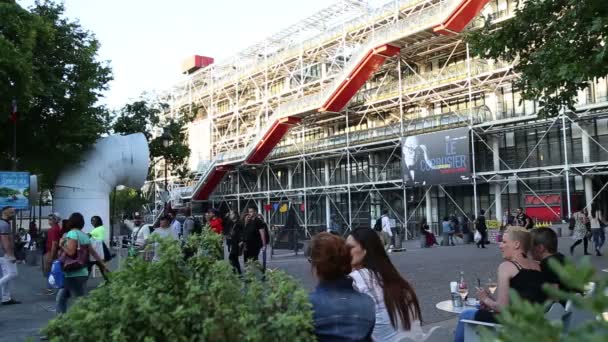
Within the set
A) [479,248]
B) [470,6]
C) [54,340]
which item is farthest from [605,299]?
[470,6]

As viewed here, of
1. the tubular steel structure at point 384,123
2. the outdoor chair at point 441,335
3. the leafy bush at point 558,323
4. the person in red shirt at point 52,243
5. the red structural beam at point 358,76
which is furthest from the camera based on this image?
the red structural beam at point 358,76

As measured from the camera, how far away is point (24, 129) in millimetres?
22094

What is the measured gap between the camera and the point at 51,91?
21797 mm

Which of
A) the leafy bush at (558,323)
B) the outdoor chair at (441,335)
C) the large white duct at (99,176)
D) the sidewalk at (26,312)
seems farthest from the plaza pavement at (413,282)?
the large white duct at (99,176)

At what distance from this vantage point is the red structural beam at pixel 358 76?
30266mm

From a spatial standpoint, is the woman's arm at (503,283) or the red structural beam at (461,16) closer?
the woman's arm at (503,283)

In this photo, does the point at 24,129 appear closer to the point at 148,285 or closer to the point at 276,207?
the point at 276,207

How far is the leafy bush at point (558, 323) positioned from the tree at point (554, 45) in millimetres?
8392

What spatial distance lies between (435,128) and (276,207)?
41.2 ft

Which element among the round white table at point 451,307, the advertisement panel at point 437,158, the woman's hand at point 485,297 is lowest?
the round white table at point 451,307

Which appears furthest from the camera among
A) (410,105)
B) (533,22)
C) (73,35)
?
(410,105)

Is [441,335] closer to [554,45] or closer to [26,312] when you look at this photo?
[554,45]

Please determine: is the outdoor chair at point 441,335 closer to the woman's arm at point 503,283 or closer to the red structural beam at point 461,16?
the woman's arm at point 503,283

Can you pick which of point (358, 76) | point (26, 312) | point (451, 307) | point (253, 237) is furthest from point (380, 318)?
point (358, 76)
